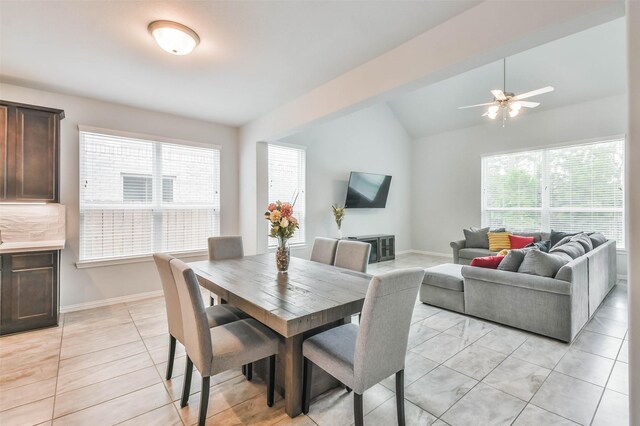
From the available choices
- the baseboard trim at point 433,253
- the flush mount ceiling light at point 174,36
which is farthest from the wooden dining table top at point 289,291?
the baseboard trim at point 433,253

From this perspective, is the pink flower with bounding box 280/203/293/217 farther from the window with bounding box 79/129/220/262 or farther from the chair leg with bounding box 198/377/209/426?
the window with bounding box 79/129/220/262

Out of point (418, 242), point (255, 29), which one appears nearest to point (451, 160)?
point (418, 242)

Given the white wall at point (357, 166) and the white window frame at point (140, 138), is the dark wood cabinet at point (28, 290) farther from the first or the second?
the white wall at point (357, 166)

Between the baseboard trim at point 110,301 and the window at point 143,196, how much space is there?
0.57 metres

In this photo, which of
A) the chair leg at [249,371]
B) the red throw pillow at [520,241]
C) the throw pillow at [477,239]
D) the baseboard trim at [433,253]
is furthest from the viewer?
the baseboard trim at [433,253]

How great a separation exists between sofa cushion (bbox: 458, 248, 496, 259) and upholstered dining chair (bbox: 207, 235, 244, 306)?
4.34 meters

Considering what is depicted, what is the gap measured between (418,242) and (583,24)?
6.49 metres

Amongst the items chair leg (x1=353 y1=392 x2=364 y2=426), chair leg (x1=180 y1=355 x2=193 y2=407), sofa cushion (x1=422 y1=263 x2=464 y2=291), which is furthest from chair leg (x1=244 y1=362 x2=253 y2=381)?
sofa cushion (x1=422 y1=263 x2=464 y2=291)

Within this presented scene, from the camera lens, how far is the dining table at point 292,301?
1654mm

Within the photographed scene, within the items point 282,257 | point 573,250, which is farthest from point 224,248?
point 573,250

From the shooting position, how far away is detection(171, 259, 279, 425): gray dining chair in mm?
1665

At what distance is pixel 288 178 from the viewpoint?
5496mm

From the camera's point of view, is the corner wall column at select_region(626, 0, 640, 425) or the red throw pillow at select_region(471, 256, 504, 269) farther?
the red throw pillow at select_region(471, 256, 504, 269)

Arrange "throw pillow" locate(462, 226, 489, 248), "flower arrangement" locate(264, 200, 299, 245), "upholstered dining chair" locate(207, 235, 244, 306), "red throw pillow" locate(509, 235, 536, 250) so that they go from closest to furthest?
"flower arrangement" locate(264, 200, 299, 245), "upholstered dining chair" locate(207, 235, 244, 306), "red throw pillow" locate(509, 235, 536, 250), "throw pillow" locate(462, 226, 489, 248)
